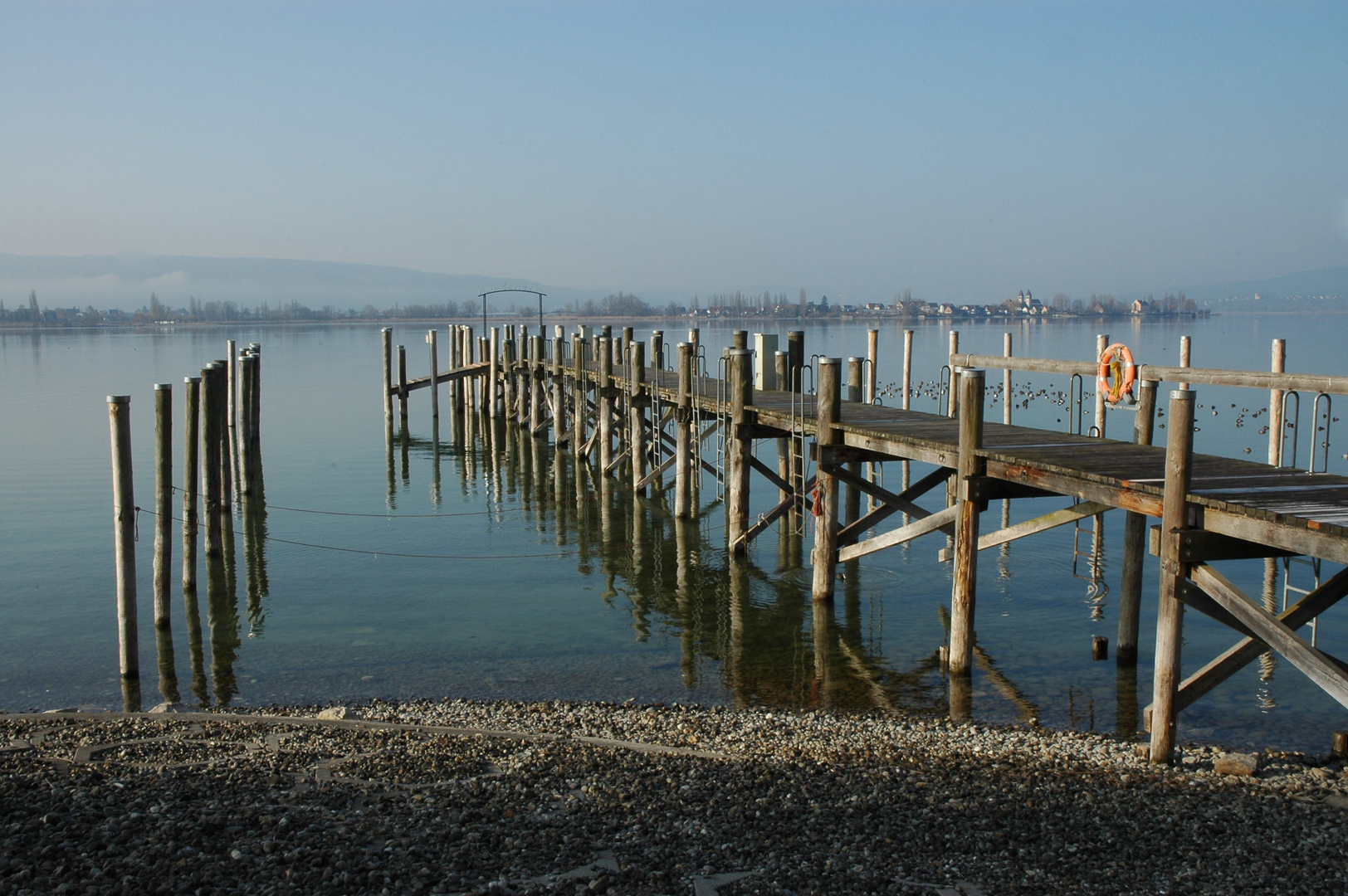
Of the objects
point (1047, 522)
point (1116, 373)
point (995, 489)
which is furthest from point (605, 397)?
point (1047, 522)

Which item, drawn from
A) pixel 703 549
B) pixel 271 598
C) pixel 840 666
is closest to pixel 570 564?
pixel 703 549

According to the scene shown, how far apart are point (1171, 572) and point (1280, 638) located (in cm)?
91

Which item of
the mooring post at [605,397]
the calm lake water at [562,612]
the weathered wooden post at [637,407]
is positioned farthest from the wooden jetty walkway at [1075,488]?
the mooring post at [605,397]

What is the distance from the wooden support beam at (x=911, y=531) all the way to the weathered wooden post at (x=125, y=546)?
789cm

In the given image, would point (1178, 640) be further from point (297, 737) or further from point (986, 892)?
point (297, 737)

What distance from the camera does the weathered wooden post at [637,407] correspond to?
2155cm

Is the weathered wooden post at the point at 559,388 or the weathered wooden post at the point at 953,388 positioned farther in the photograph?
the weathered wooden post at the point at 559,388

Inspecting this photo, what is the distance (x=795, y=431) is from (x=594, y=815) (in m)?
8.17

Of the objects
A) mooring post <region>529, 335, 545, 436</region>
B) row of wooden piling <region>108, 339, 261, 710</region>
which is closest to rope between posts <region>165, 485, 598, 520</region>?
row of wooden piling <region>108, 339, 261, 710</region>

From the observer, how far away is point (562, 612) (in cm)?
1416

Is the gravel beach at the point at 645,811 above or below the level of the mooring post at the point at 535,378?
below

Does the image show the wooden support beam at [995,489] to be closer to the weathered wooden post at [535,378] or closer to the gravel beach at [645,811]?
the gravel beach at [645,811]

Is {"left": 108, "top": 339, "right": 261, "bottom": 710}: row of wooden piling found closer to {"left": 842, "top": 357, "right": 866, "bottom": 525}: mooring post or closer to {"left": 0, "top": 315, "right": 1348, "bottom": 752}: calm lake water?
{"left": 0, "top": 315, "right": 1348, "bottom": 752}: calm lake water

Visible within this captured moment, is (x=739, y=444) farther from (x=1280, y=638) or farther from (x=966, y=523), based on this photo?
(x=1280, y=638)
